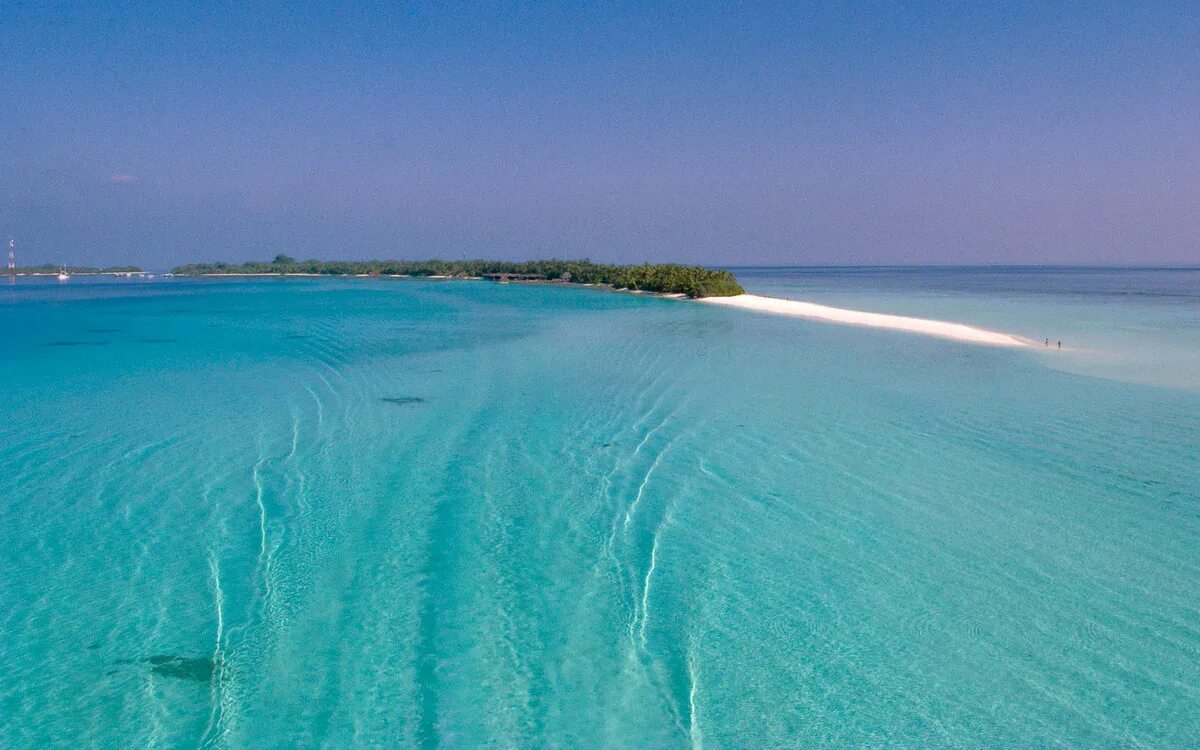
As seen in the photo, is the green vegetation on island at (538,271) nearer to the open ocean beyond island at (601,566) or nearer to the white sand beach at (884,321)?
the white sand beach at (884,321)

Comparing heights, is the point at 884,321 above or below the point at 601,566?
above

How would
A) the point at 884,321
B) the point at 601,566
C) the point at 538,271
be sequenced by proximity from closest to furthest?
the point at 601,566 → the point at 884,321 → the point at 538,271

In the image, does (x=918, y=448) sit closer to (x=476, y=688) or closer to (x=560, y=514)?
(x=560, y=514)

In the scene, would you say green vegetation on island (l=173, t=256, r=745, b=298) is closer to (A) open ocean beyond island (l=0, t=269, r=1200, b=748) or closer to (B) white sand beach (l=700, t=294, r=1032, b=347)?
(B) white sand beach (l=700, t=294, r=1032, b=347)

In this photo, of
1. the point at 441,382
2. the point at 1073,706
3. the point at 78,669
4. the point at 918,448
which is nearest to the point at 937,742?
the point at 1073,706

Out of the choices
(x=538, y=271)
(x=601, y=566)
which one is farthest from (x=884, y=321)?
(x=538, y=271)

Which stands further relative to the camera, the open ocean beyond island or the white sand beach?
the white sand beach

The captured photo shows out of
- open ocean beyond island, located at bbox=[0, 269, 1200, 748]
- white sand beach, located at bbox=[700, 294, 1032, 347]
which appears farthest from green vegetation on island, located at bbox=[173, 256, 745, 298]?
open ocean beyond island, located at bbox=[0, 269, 1200, 748]

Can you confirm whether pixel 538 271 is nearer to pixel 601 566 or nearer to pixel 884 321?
pixel 884 321
